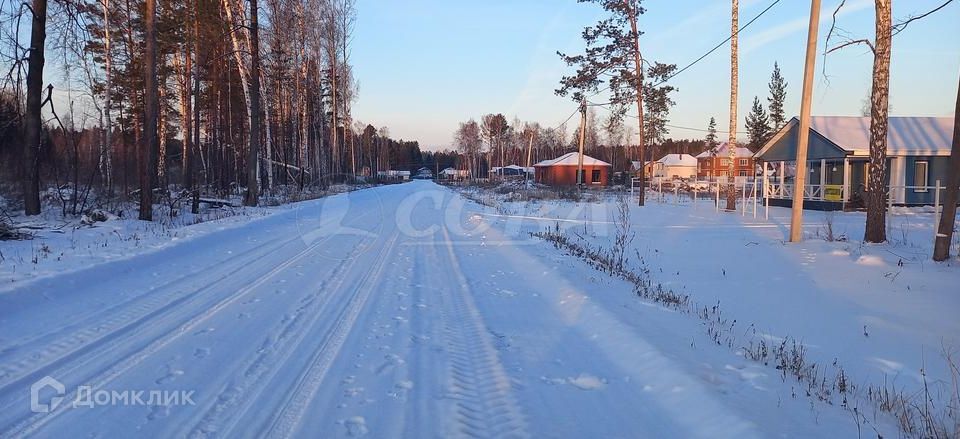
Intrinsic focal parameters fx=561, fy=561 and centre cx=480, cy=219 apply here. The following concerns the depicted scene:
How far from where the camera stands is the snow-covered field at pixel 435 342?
3.84 metres

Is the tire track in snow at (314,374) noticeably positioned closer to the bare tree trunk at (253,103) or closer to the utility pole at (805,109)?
the utility pole at (805,109)

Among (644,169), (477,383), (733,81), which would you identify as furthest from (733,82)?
(477,383)

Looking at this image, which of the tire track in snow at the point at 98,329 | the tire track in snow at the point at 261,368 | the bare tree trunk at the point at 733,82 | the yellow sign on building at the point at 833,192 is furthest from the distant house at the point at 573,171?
the tire track in snow at the point at 261,368

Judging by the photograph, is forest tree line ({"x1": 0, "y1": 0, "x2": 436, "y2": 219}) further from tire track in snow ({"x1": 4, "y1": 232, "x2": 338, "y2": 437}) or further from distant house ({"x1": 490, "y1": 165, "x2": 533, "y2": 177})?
distant house ({"x1": 490, "y1": 165, "x2": 533, "y2": 177})

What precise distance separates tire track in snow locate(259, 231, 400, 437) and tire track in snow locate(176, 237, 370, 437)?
9.2 inches

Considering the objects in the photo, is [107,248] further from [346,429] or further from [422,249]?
[346,429]

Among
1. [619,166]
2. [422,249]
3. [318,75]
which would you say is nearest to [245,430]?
[422,249]

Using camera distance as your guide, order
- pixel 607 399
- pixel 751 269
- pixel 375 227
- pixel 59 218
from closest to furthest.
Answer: pixel 607 399, pixel 751 269, pixel 59 218, pixel 375 227

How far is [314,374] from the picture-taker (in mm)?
4586

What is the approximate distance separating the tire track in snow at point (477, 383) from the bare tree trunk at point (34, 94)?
12.8 m

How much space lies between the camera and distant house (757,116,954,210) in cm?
2509

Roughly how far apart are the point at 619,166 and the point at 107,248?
119 m

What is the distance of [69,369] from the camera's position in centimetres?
452

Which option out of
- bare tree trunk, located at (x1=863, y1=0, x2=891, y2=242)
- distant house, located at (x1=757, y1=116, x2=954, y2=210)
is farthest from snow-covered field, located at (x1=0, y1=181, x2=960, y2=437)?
distant house, located at (x1=757, y1=116, x2=954, y2=210)
